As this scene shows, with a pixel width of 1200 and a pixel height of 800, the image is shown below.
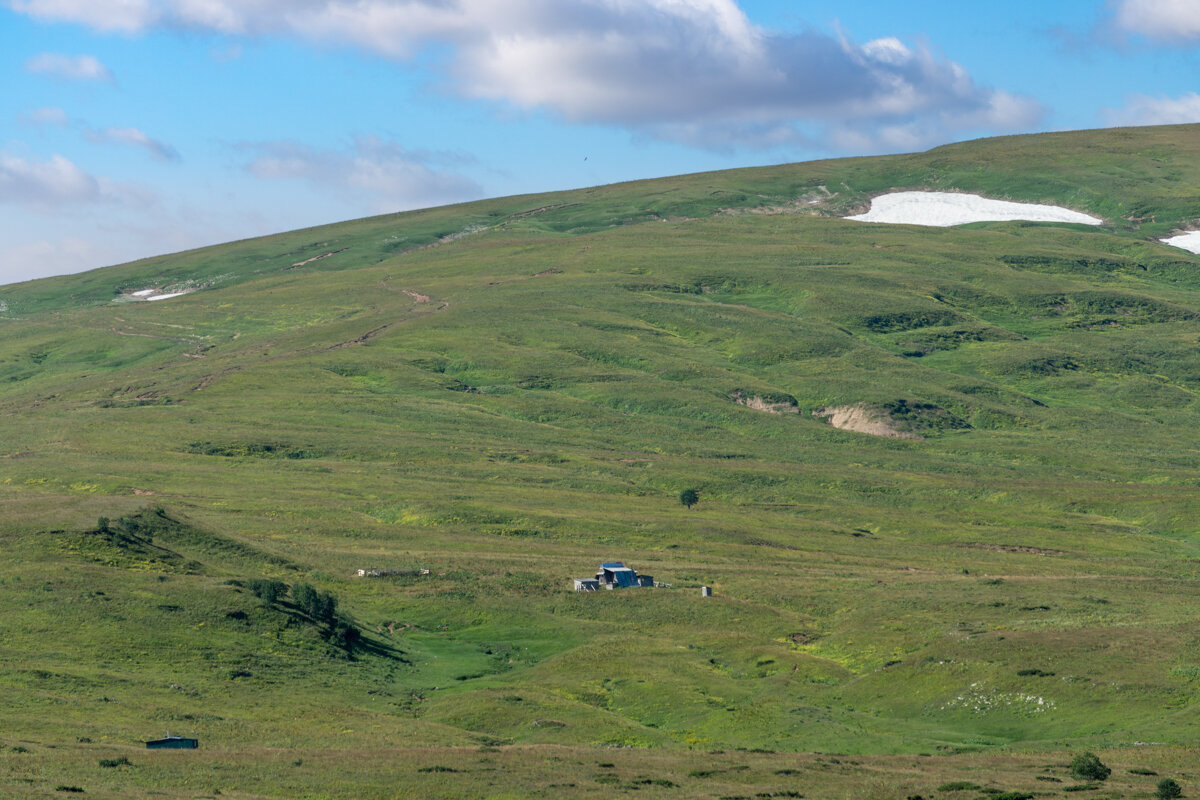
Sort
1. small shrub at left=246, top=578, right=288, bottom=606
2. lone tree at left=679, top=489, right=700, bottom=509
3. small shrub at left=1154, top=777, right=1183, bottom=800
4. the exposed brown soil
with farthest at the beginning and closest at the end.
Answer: the exposed brown soil, lone tree at left=679, top=489, right=700, bottom=509, small shrub at left=246, top=578, right=288, bottom=606, small shrub at left=1154, top=777, right=1183, bottom=800

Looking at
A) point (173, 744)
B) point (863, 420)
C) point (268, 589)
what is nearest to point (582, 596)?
point (268, 589)

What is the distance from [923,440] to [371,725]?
124 m

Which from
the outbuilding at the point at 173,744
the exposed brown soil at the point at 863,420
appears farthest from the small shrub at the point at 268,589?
the exposed brown soil at the point at 863,420

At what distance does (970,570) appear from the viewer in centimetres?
10544

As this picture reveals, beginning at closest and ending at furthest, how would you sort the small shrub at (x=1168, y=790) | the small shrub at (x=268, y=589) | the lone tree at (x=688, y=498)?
the small shrub at (x=1168, y=790)
the small shrub at (x=268, y=589)
the lone tree at (x=688, y=498)

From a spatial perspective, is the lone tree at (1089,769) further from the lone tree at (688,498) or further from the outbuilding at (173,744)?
the lone tree at (688,498)

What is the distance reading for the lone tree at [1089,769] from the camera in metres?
45.9

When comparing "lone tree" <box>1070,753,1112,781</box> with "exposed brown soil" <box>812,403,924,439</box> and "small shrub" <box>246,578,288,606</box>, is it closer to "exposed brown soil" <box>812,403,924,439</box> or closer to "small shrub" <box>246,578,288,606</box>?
"small shrub" <box>246,578,288,606</box>

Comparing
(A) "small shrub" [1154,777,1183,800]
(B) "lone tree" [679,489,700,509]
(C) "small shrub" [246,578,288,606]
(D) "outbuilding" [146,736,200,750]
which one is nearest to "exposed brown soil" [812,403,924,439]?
(B) "lone tree" [679,489,700,509]

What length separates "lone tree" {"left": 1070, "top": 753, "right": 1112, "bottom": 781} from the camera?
151ft

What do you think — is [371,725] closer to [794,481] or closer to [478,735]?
[478,735]

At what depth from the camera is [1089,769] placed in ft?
151

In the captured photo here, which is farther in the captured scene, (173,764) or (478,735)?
(478,735)

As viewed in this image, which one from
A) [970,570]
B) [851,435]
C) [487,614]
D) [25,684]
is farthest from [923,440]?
[25,684]
